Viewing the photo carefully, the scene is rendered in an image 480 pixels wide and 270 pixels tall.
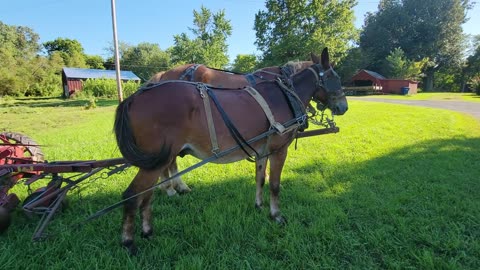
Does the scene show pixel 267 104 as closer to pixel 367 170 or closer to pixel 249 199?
pixel 249 199

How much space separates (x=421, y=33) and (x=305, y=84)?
63922 millimetres

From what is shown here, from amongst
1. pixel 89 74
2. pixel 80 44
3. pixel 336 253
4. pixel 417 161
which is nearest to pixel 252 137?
pixel 336 253

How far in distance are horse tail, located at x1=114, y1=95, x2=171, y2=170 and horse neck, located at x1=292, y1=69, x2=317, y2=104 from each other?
210 centimetres

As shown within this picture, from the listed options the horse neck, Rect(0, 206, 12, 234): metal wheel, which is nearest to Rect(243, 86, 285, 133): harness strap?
the horse neck

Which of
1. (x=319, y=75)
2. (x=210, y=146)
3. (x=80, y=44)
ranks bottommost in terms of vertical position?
(x=210, y=146)

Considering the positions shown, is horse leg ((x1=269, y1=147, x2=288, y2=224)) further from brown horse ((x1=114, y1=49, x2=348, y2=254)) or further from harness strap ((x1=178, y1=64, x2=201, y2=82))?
harness strap ((x1=178, y1=64, x2=201, y2=82))

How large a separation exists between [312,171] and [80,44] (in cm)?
9378

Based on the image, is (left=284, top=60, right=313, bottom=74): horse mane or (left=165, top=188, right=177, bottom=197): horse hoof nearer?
(left=284, top=60, right=313, bottom=74): horse mane

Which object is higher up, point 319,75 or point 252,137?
point 319,75

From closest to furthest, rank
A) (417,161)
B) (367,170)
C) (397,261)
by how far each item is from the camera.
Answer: (397,261) < (367,170) < (417,161)

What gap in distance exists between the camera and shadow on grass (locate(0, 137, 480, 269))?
2912mm

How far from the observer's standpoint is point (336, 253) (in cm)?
304

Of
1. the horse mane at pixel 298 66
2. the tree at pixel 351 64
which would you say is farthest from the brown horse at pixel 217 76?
the tree at pixel 351 64

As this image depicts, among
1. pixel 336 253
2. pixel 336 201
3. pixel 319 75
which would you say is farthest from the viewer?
pixel 336 201
